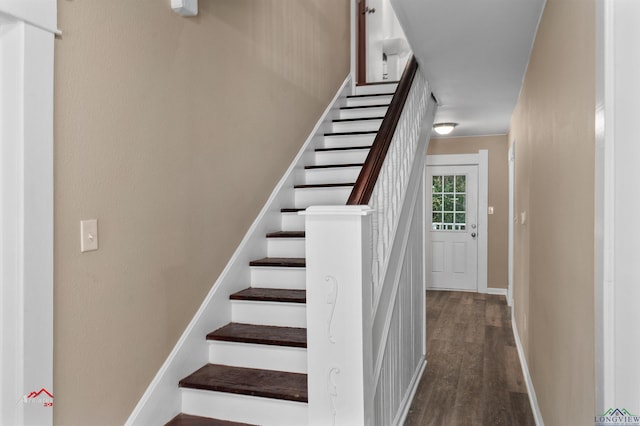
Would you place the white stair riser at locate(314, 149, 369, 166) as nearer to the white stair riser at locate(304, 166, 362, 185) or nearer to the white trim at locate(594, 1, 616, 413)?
the white stair riser at locate(304, 166, 362, 185)

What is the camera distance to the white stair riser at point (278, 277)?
2.83m

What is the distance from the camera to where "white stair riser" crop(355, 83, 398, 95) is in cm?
493

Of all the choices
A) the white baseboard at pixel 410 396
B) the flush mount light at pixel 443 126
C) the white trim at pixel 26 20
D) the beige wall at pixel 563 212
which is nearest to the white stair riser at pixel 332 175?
the beige wall at pixel 563 212

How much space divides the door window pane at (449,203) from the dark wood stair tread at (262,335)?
505cm

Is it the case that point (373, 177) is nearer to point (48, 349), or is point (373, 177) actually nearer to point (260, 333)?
point (260, 333)

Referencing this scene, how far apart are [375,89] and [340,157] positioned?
1387mm

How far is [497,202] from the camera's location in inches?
269

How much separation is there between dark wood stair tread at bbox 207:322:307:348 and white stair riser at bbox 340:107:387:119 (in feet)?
8.36

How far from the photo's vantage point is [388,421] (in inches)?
100

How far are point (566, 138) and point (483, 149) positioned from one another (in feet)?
17.5

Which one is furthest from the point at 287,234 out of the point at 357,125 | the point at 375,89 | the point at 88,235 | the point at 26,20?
the point at 375,89

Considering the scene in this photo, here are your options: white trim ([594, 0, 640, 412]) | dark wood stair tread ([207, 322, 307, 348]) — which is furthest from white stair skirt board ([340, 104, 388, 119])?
white trim ([594, 0, 640, 412])

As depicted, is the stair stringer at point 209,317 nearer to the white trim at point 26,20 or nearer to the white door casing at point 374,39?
the white trim at point 26,20

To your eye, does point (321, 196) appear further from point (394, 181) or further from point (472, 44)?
point (472, 44)
